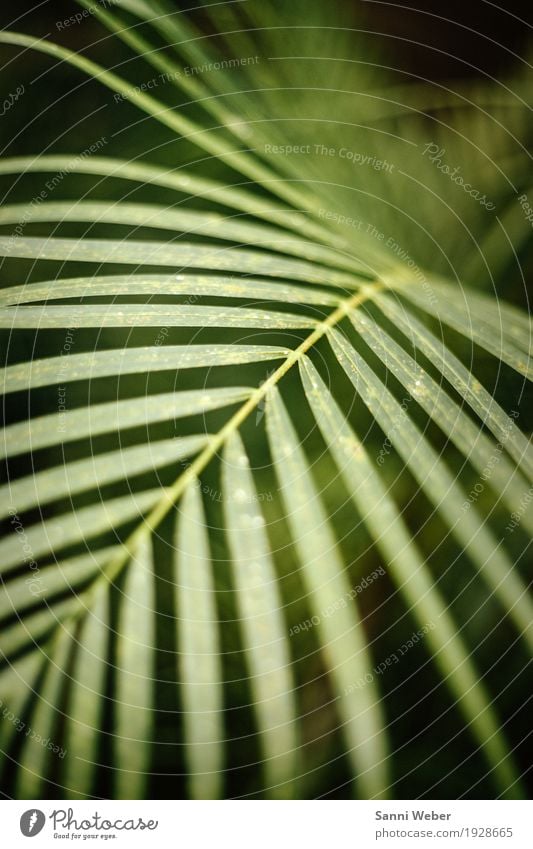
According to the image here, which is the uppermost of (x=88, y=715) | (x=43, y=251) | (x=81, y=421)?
(x=43, y=251)

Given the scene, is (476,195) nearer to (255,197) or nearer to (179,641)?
(255,197)
